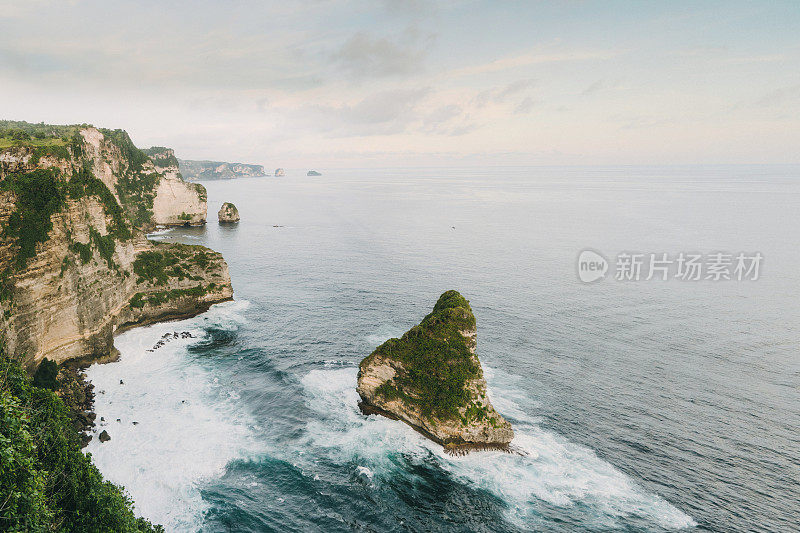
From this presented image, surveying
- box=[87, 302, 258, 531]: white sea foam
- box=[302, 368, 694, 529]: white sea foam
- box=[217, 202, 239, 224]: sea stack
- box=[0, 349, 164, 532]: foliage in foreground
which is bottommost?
box=[87, 302, 258, 531]: white sea foam

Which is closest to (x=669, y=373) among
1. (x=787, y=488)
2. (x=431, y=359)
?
(x=787, y=488)

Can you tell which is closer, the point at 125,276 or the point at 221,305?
the point at 125,276

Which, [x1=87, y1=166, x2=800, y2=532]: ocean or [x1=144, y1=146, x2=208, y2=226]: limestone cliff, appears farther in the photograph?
[x1=144, y1=146, x2=208, y2=226]: limestone cliff

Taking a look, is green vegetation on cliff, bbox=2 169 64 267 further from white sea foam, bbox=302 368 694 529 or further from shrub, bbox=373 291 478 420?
shrub, bbox=373 291 478 420

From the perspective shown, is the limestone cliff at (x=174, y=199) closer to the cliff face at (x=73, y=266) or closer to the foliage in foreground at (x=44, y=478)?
the cliff face at (x=73, y=266)

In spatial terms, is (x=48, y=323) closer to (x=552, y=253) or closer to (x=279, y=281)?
(x=279, y=281)

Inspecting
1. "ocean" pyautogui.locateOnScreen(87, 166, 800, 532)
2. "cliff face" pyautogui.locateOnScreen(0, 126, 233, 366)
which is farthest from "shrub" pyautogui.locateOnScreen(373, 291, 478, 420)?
"cliff face" pyautogui.locateOnScreen(0, 126, 233, 366)

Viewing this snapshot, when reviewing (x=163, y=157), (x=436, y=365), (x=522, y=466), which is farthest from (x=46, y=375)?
(x=163, y=157)

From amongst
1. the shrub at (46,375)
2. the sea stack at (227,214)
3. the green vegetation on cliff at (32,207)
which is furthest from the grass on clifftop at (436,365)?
the sea stack at (227,214)
